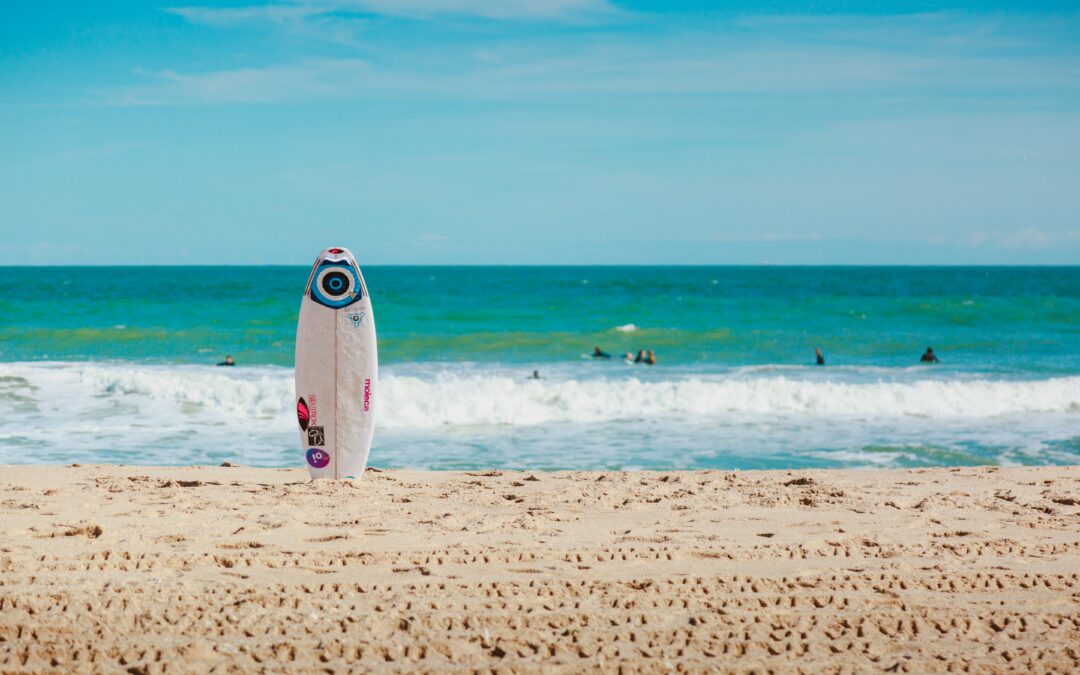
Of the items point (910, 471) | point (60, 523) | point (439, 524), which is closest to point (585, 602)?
point (439, 524)

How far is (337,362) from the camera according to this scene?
25.2 feet

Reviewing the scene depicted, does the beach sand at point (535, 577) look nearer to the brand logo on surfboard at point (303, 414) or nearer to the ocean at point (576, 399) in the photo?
the brand logo on surfboard at point (303, 414)

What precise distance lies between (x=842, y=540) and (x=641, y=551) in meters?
1.20

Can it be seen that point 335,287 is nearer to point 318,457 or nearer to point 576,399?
point 318,457

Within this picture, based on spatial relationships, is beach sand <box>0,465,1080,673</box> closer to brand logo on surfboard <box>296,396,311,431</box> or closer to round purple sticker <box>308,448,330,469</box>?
round purple sticker <box>308,448,330,469</box>

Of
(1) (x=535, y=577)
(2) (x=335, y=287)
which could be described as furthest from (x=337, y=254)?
(1) (x=535, y=577)

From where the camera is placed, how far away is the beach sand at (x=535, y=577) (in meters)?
3.90

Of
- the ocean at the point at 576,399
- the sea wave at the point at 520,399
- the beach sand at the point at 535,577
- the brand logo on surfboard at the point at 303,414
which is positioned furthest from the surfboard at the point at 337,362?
the sea wave at the point at 520,399

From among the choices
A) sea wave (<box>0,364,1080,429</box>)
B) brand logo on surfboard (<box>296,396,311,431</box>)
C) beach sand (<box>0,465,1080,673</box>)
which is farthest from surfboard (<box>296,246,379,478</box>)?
sea wave (<box>0,364,1080,429</box>)

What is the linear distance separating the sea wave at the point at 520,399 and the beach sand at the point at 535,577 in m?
5.10

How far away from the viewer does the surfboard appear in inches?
299

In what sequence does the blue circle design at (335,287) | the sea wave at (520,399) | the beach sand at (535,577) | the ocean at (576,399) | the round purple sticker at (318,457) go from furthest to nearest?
the sea wave at (520,399)
the ocean at (576,399)
the blue circle design at (335,287)
the round purple sticker at (318,457)
the beach sand at (535,577)

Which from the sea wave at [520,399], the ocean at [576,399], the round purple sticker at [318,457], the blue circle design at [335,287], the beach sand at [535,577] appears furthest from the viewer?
the sea wave at [520,399]

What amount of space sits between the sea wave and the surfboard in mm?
3933
